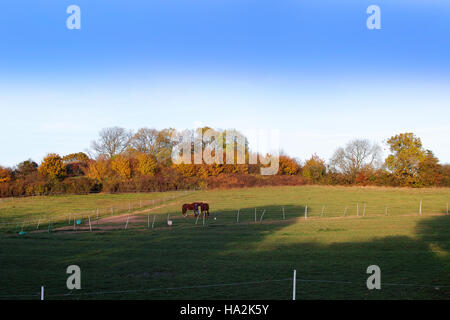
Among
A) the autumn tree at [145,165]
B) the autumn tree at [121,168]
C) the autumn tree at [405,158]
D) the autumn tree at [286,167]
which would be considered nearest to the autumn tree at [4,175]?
the autumn tree at [121,168]

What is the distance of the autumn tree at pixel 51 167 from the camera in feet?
251

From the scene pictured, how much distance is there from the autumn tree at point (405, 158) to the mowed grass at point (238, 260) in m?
42.0

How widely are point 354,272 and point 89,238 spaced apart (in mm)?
17914

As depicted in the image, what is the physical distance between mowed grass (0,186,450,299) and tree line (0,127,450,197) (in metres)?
41.0

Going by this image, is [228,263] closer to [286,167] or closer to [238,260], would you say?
[238,260]

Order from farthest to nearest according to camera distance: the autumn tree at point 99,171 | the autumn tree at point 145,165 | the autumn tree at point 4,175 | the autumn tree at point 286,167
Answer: the autumn tree at point 286,167
the autumn tree at point 145,165
the autumn tree at point 99,171
the autumn tree at point 4,175

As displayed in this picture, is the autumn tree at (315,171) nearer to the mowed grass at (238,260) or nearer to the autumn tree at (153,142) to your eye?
the autumn tree at (153,142)

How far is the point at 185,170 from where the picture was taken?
8144 centimetres

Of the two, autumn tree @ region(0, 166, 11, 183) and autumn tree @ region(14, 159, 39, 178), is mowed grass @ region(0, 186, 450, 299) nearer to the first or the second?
autumn tree @ region(0, 166, 11, 183)

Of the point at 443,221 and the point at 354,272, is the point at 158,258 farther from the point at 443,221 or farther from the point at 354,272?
the point at 443,221

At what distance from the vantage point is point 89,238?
83.3 feet

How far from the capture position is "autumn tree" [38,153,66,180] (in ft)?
251

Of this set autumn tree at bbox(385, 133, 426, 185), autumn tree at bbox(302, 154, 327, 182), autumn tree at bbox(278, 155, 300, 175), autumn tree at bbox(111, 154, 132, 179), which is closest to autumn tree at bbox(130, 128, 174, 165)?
autumn tree at bbox(111, 154, 132, 179)
